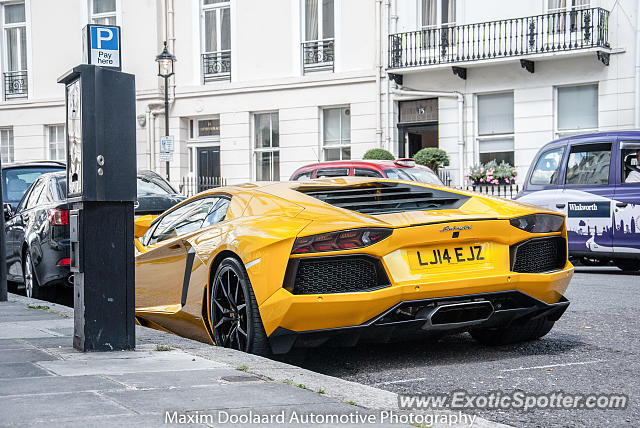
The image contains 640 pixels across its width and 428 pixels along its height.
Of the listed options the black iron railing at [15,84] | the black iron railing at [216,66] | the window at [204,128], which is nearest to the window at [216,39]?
the black iron railing at [216,66]

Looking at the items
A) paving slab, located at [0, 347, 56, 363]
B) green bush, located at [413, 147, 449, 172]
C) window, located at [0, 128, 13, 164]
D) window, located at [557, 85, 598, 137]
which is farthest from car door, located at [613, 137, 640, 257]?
window, located at [0, 128, 13, 164]

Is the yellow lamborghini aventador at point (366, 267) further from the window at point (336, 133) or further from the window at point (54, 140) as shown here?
the window at point (54, 140)

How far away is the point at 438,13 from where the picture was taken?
25359mm

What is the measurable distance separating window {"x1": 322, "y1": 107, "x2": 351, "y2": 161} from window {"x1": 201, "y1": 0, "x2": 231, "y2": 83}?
12.4 feet

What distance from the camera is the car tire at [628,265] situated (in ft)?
44.3

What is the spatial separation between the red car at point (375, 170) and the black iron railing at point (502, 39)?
8.83 metres

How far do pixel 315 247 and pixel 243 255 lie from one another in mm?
509

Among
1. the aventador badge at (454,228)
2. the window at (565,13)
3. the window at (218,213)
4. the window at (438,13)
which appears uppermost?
the window at (438,13)

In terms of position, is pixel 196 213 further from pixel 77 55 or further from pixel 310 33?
pixel 77 55

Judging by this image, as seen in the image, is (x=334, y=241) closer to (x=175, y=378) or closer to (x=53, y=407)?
(x=175, y=378)

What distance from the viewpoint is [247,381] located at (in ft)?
15.6

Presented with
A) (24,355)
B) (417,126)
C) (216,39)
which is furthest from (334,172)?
(216,39)

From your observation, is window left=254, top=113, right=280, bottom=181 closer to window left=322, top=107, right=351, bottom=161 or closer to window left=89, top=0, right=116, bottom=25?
window left=322, top=107, right=351, bottom=161

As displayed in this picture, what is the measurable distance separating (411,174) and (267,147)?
14.1m
